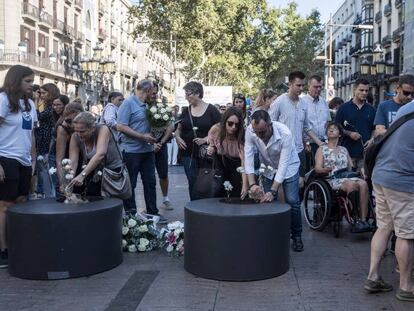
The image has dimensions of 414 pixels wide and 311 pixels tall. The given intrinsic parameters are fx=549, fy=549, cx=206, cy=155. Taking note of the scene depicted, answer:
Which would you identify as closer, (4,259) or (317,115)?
(4,259)

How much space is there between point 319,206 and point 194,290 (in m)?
2.68

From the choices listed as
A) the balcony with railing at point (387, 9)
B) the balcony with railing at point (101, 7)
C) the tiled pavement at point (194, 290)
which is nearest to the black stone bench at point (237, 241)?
the tiled pavement at point (194, 290)

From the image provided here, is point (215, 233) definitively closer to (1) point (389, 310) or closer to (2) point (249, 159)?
(2) point (249, 159)

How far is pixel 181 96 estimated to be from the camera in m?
28.0

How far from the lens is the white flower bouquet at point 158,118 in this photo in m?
6.95

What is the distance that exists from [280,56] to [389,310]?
42.6 metres

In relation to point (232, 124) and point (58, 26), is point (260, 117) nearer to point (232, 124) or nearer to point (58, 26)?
point (232, 124)

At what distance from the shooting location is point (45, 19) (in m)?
41.5

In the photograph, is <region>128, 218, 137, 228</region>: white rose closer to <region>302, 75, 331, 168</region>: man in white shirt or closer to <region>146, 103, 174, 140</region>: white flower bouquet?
<region>146, 103, 174, 140</region>: white flower bouquet

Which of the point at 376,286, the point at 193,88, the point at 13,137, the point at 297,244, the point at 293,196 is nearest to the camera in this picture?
the point at 376,286

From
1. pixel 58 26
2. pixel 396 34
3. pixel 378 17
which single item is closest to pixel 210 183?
pixel 58 26

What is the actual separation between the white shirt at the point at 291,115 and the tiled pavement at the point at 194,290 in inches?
64.4

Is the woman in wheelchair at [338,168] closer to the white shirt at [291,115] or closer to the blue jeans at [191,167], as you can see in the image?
the white shirt at [291,115]

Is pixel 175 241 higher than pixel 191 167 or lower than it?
lower
